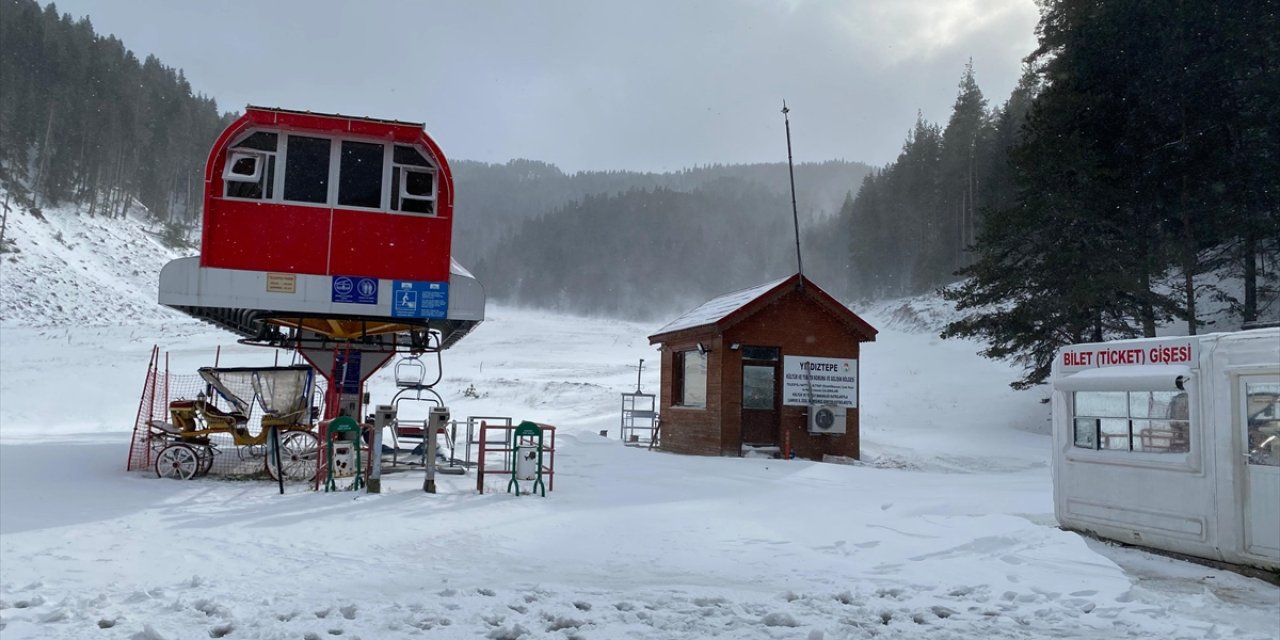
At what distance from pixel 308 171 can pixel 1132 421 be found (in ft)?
37.9

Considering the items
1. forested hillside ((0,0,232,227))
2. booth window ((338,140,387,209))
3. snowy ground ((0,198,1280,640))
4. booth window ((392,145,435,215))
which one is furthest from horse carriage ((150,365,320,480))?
forested hillside ((0,0,232,227))

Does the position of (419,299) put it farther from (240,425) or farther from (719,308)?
(719,308)

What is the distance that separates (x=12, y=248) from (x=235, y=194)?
51356 millimetres

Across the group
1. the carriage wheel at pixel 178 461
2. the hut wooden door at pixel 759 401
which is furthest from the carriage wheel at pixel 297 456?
the hut wooden door at pixel 759 401

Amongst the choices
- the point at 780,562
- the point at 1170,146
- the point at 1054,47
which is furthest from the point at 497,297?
the point at 780,562

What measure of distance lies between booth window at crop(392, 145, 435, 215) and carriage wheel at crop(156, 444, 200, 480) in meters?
4.84

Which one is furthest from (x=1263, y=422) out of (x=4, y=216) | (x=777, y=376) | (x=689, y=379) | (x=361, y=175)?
(x=4, y=216)

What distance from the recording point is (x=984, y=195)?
165 feet

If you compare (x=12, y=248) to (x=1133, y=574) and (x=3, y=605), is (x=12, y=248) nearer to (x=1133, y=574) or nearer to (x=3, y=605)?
(x=3, y=605)

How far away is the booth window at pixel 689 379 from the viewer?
64.8 ft

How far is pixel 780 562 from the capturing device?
772 cm

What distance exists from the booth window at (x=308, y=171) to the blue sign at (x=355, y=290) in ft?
4.19

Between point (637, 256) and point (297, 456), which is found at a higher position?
point (637, 256)

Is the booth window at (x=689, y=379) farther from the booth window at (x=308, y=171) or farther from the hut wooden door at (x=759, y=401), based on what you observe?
the booth window at (x=308, y=171)
